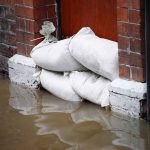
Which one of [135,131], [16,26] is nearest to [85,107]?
[135,131]

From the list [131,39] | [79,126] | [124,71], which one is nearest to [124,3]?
[131,39]

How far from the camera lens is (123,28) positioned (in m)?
5.52

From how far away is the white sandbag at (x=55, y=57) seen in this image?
6.09 m

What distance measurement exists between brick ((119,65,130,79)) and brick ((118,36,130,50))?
0.18m

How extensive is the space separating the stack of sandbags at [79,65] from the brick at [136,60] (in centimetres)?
22

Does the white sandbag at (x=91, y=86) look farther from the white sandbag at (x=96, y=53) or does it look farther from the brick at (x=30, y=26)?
the brick at (x=30, y=26)

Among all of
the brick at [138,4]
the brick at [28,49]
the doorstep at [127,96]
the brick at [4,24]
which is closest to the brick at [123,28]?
the brick at [138,4]

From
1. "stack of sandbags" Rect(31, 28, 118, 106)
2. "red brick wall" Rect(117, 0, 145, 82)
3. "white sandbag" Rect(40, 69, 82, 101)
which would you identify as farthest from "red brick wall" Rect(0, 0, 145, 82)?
"white sandbag" Rect(40, 69, 82, 101)

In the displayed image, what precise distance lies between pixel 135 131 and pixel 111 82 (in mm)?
674

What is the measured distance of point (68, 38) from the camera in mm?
6383

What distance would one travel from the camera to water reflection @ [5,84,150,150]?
4.97 meters

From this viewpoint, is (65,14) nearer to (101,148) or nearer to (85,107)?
(85,107)

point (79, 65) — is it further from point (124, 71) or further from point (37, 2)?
point (37, 2)

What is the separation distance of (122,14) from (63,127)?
1160mm
